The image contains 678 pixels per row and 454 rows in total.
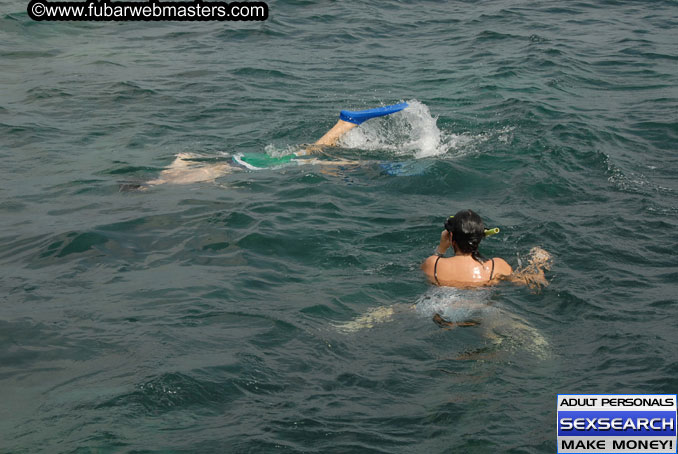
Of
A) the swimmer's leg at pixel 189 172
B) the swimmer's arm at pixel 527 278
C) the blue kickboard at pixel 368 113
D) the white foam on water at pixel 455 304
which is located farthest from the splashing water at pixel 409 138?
the white foam on water at pixel 455 304

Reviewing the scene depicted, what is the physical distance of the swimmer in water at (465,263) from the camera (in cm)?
661

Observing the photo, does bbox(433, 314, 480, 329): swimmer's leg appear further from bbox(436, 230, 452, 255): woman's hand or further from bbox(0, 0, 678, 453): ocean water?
bbox(436, 230, 452, 255): woman's hand

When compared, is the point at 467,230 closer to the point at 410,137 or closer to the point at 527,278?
the point at 527,278

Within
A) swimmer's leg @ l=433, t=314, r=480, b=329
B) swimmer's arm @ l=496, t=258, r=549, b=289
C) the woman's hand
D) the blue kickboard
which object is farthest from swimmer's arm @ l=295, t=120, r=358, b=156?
swimmer's leg @ l=433, t=314, r=480, b=329

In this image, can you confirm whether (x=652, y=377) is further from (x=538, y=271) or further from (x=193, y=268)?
(x=193, y=268)

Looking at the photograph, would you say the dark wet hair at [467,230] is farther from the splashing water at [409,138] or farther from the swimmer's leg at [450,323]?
the splashing water at [409,138]

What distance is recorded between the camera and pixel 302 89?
47.9 ft

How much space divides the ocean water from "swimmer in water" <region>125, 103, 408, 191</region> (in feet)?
0.75

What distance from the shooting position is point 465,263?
6.79m

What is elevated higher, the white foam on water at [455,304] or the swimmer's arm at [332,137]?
the swimmer's arm at [332,137]

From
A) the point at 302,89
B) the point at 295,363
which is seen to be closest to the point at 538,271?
the point at 295,363

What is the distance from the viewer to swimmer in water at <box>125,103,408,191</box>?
398 inches

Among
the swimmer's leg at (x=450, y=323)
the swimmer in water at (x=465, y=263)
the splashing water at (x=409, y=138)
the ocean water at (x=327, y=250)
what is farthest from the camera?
the splashing water at (x=409, y=138)

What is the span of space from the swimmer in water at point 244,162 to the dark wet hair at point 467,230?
159 inches
